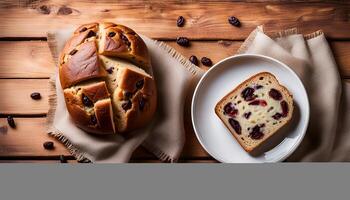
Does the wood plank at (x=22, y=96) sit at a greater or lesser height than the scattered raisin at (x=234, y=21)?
lesser

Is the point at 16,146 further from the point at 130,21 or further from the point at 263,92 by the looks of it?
the point at 263,92

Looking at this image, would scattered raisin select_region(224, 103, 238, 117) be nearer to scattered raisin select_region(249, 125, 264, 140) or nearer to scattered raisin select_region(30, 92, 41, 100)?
scattered raisin select_region(249, 125, 264, 140)

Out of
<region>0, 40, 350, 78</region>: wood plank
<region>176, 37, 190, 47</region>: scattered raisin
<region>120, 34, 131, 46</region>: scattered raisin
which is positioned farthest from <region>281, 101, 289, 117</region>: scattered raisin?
<region>120, 34, 131, 46</region>: scattered raisin

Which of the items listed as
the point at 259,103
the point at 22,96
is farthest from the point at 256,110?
the point at 22,96

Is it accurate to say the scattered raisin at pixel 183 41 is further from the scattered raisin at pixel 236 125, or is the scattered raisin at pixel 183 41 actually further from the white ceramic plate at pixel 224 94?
the scattered raisin at pixel 236 125

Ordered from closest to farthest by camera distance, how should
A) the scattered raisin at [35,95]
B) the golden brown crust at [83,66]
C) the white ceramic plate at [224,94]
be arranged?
the golden brown crust at [83,66] < the white ceramic plate at [224,94] < the scattered raisin at [35,95]

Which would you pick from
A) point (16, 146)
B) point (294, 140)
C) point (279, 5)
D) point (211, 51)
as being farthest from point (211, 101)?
point (16, 146)

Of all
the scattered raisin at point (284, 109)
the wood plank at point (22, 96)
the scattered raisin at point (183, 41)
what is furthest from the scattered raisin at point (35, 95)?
the scattered raisin at point (284, 109)

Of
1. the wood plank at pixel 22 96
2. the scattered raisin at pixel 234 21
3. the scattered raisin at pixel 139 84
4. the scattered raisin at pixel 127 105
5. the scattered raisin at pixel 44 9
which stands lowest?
the wood plank at pixel 22 96
